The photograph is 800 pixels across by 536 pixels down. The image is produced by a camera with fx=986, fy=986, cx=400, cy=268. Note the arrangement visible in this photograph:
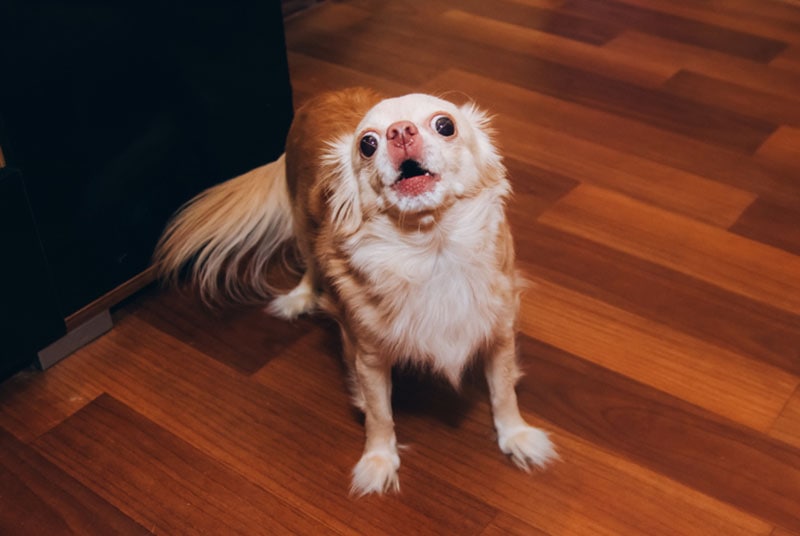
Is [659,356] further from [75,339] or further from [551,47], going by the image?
[551,47]

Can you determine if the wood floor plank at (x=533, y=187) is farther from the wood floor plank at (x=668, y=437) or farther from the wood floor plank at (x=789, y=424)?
the wood floor plank at (x=789, y=424)

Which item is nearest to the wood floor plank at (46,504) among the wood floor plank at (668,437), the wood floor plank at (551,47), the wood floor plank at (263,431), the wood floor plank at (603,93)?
the wood floor plank at (263,431)

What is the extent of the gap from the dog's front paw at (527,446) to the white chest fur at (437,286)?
0.48ft

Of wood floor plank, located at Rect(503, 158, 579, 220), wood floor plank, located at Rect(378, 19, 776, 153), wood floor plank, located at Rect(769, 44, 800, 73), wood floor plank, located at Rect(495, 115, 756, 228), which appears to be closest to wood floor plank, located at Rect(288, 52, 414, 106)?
wood floor plank, located at Rect(378, 19, 776, 153)

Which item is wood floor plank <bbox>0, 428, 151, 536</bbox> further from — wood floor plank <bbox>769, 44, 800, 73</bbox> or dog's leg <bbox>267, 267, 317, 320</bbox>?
wood floor plank <bbox>769, 44, 800, 73</bbox>

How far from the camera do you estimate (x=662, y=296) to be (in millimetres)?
1697

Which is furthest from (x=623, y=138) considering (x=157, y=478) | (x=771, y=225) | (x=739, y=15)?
(x=157, y=478)

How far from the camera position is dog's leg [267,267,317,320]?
170cm

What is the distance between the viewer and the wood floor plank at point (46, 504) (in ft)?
4.36

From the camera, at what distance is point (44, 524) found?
1.34 meters

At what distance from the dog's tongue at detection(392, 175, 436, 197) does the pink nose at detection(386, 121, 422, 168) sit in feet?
0.10

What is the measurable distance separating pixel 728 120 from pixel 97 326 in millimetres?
1436

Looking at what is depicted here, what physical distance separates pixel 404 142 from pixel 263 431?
0.58 metres

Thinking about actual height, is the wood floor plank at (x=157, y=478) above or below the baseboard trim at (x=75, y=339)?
below
